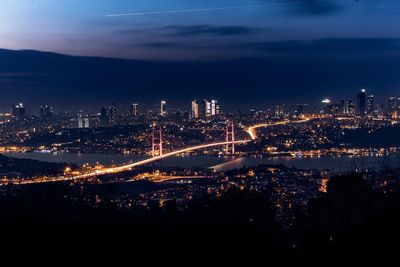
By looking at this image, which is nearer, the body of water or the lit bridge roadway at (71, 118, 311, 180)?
the lit bridge roadway at (71, 118, 311, 180)

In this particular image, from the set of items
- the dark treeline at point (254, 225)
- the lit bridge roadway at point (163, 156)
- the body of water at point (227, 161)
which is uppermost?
the dark treeline at point (254, 225)

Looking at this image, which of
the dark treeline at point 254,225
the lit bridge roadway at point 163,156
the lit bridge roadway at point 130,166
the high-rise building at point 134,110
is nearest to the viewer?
the dark treeline at point 254,225

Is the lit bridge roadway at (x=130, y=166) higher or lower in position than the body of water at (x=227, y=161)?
higher

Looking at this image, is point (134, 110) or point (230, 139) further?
point (134, 110)

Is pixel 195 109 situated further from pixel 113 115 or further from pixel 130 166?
pixel 130 166

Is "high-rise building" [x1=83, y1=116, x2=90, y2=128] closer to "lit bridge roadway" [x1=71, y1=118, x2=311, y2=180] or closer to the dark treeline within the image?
"lit bridge roadway" [x1=71, y1=118, x2=311, y2=180]

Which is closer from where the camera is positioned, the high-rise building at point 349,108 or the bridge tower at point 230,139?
the bridge tower at point 230,139

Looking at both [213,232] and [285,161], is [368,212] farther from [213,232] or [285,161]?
[285,161]

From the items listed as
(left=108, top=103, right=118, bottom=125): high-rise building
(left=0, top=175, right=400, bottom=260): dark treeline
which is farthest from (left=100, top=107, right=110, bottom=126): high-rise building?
(left=0, top=175, right=400, bottom=260): dark treeline

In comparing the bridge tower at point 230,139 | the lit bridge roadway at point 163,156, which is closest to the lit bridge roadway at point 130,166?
the lit bridge roadway at point 163,156

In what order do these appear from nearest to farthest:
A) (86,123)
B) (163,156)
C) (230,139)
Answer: (163,156), (230,139), (86,123)

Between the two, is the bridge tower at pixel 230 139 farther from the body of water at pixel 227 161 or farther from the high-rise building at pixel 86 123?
the high-rise building at pixel 86 123

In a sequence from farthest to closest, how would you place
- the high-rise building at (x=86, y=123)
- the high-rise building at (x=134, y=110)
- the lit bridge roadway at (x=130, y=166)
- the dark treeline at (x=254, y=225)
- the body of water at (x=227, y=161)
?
the high-rise building at (x=134, y=110) < the high-rise building at (x=86, y=123) < the body of water at (x=227, y=161) < the lit bridge roadway at (x=130, y=166) < the dark treeline at (x=254, y=225)

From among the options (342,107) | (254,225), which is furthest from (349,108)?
(254,225)
